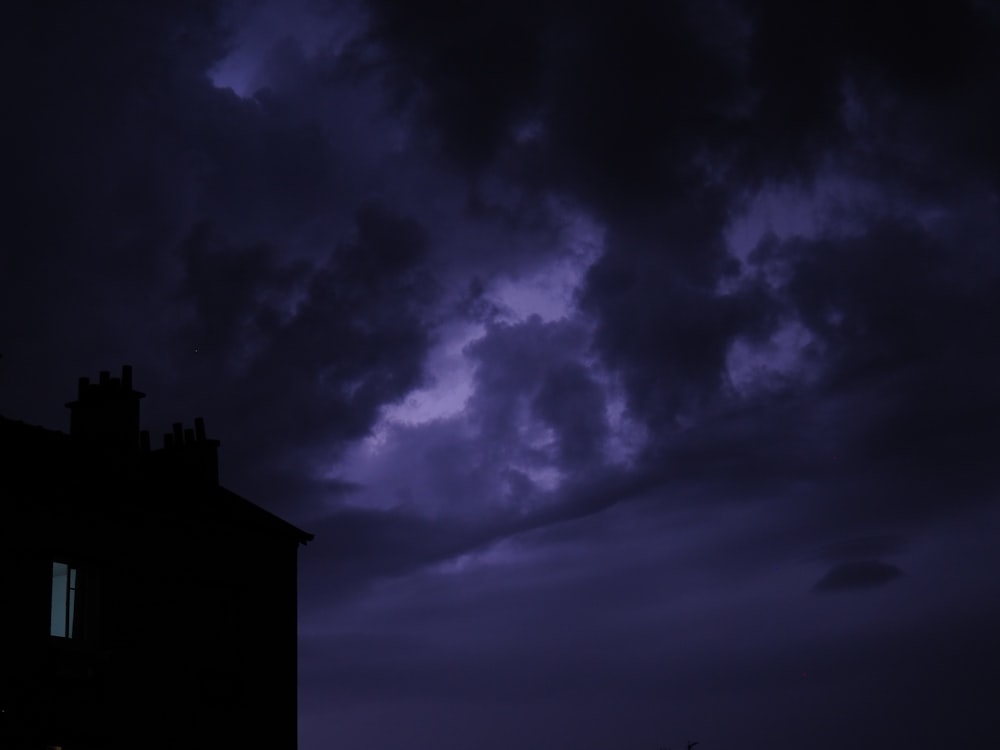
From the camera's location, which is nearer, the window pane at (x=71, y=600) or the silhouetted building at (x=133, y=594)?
the silhouetted building at (x=133, y=594)

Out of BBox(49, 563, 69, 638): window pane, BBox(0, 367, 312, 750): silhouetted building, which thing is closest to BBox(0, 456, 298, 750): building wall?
BBox(0, 367, 312, 750): silhouetted building

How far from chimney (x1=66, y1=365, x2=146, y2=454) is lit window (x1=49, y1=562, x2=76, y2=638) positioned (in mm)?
3023

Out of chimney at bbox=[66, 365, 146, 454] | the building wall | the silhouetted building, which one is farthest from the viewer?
chimney at bbox=[66, 365, 146, 454]

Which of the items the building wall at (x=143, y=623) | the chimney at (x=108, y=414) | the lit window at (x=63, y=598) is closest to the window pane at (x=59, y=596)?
the lit window at (x=63, y=598)

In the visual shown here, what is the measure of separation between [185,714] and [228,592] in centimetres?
322

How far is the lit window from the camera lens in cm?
2138

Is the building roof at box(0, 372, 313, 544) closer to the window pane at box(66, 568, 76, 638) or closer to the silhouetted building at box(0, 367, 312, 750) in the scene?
the silhouetted building at box(0, 367, 312, 750)

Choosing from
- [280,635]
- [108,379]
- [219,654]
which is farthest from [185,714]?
[108,379]

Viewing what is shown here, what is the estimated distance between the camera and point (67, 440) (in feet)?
76.5

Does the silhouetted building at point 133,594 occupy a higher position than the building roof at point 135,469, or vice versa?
the building roof at point 135,469

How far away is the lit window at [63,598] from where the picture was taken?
21375 mm

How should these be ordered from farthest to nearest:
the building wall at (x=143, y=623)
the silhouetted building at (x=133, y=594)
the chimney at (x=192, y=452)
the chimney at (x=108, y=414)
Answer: the chimney at (x=192, y=452) → the chimney at (x=108, y=414) → the silhouetted building at (x=133, y=594) → the building wall at (x=143, y=623)

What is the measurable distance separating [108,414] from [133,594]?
425cm

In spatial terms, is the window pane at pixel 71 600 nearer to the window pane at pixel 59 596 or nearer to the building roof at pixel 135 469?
the window pane at pixel 59 596
